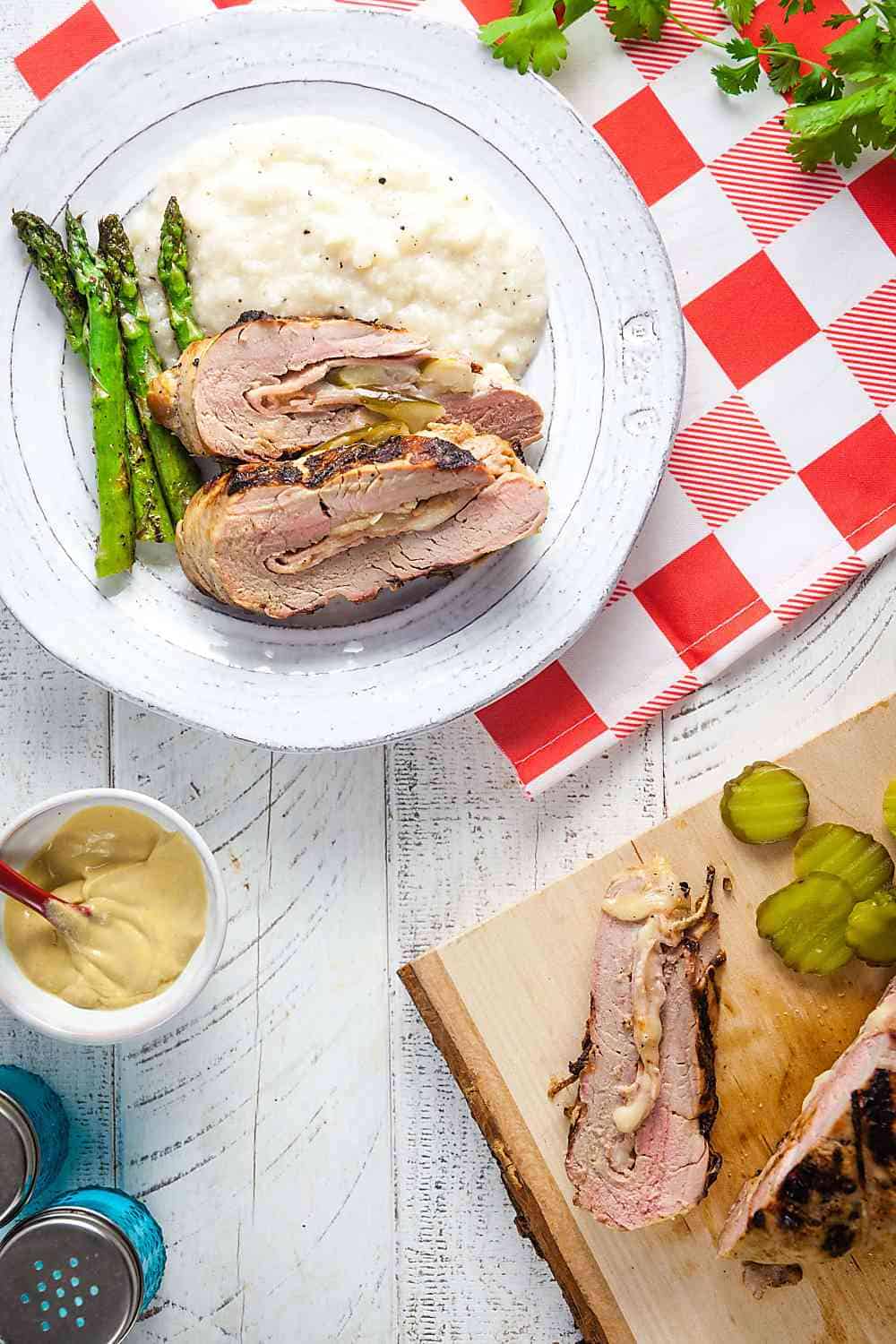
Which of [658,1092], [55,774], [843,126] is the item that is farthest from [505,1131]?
[843,126]

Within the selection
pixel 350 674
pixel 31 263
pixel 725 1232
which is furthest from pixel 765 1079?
pixel 31 263

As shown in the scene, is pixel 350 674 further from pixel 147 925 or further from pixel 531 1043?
pixel 531 1043

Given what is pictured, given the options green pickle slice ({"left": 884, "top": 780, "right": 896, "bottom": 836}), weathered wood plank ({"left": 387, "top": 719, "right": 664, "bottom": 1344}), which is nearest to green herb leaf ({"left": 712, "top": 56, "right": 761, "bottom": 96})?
weathered wood plank ({"left": 387, "top": 719, "right": 664, "bottom": 1344})

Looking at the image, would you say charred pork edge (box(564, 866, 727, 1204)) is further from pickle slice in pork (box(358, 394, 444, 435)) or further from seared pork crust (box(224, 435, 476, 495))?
pickle slice in pork (box(358, 394, 444, 435))

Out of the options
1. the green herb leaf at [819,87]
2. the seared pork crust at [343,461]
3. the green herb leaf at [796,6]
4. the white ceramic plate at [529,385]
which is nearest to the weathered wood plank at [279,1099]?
the white ceramic plate at [529,385]

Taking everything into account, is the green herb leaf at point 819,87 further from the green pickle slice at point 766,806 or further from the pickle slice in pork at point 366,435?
the green pickle slice at point 766,806

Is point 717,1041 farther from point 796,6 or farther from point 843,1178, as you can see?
point 796,6

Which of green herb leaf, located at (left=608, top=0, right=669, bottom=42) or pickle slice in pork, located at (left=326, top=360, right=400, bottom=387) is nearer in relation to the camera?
pickle slice in pork, located at (left=326, top=360, right=400, bottom=387)

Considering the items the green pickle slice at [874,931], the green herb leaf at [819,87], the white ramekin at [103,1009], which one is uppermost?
the green herb leaf at [819,87]
